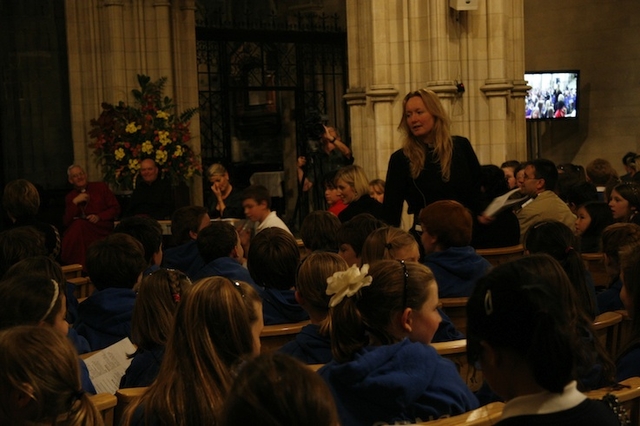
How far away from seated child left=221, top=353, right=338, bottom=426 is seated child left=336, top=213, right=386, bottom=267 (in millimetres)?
3399

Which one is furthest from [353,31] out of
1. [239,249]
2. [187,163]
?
[239,249]

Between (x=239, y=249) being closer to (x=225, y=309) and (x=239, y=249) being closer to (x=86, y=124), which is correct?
(x=225, y=309)

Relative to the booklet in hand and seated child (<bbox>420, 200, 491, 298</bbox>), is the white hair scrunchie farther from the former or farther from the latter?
the booklet in hand

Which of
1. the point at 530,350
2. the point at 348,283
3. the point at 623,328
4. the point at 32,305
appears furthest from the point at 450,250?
the point at 530,350

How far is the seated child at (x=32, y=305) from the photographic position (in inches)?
126

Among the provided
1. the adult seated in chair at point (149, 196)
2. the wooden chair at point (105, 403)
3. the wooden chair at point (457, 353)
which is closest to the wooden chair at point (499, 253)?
the wooden chair at point (457, 353)

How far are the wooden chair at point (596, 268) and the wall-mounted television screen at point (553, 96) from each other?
26.8 feet

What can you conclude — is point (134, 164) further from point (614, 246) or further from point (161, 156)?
point (614, 246)

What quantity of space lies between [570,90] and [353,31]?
154 inches

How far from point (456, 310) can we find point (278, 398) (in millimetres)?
2837

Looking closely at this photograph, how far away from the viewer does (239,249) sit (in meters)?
5.35

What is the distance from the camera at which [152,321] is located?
10.7 feet

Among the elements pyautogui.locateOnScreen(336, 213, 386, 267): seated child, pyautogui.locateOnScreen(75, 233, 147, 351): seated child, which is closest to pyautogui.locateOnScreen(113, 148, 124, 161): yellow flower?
pyautogui.locateOnScreen(336, 213, 386, 267): seated child

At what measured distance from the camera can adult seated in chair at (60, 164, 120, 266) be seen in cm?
880
